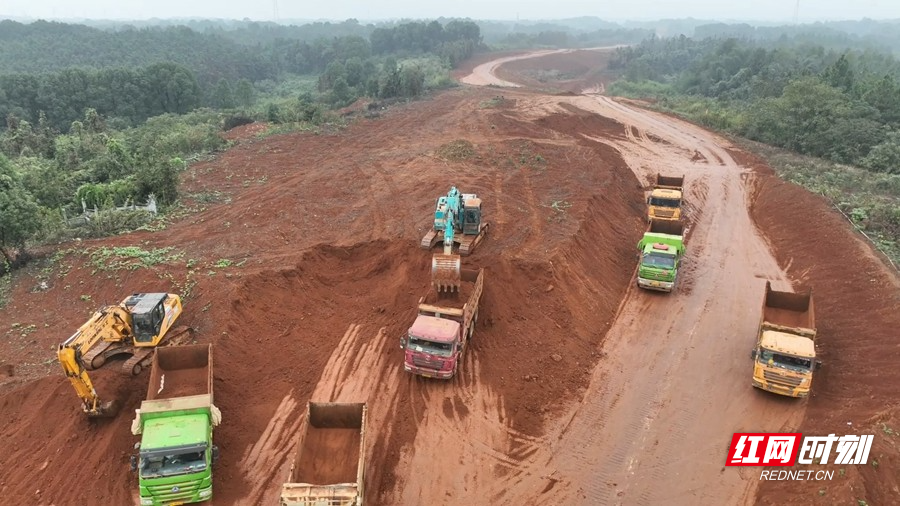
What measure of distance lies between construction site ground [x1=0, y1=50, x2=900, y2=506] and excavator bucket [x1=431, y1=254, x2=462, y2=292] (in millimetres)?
1925

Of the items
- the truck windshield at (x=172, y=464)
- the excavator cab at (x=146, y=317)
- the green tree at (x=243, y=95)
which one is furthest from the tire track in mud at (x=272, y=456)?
the green tree at (x=243, y=95)

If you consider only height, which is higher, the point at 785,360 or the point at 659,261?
the point at 659,261

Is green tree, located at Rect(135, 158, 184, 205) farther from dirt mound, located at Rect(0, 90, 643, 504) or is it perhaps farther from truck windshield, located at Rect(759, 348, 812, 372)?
truck windshield, located at Rect(759, 348, 812, 372)

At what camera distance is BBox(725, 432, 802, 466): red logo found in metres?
15.0

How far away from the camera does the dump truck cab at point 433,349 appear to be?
16.8m

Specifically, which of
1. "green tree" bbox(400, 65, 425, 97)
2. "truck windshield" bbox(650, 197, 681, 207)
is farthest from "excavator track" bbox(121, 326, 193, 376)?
"green tree" bbox(400, 65, 425, 97)

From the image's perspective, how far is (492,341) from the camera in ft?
64.2

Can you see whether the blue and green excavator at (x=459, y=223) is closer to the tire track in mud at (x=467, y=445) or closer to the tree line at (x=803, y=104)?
the tire track in mud at (x=467, y=445)

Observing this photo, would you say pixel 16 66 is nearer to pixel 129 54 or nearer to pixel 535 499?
pixel 129 54

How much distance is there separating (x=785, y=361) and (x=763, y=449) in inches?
115

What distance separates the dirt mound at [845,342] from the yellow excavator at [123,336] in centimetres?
1805

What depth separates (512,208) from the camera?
29297 millimetres

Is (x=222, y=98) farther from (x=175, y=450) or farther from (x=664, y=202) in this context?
(x=175, y=450)

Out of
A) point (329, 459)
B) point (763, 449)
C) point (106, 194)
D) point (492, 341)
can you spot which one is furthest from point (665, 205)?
point (106, 194)
